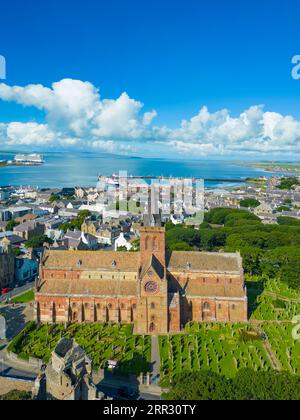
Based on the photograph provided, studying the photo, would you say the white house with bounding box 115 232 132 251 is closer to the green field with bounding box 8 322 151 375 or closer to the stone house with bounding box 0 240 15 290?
the stone house with bounding box 0 240 15 290

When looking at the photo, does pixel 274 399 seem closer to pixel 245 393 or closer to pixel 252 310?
pixel 245 393

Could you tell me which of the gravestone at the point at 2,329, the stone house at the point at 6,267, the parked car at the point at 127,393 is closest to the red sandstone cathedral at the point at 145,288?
the gravestone at the point at 2,329

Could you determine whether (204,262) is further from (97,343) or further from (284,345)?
(97,343)

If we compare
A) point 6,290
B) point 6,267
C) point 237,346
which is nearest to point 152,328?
point 237,346

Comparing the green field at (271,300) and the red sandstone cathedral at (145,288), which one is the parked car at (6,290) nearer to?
the red sandstone cathedral at (145,288)

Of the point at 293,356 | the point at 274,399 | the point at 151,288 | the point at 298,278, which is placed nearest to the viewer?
the point at 274,399

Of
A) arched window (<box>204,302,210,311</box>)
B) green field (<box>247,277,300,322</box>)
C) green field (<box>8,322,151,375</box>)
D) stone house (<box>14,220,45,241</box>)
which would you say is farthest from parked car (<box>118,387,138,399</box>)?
stone house (<box>14,220,45,241</box>)

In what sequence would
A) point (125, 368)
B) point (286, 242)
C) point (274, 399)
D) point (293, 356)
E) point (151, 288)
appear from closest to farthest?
point (274, 399), point (125, 368), point (293, 356), point (151, 288), point (286, 242)
